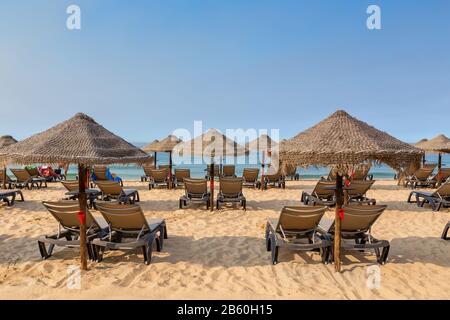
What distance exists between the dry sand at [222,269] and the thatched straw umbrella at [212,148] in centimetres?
219

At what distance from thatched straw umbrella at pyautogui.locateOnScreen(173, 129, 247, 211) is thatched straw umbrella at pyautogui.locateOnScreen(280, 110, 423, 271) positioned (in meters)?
3.69

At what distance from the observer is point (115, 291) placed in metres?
3.51

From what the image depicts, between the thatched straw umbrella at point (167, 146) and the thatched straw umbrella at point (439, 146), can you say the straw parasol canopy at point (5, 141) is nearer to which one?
the thatched straw umbrella at point (167, 146)

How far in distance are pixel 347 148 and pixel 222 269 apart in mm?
2637

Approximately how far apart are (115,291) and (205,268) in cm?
138

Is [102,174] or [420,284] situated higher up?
[102,174]

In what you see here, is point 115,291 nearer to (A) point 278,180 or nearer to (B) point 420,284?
(B) point 420,284

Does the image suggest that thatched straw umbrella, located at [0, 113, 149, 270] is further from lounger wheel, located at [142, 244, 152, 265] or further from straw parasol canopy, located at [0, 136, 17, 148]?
straw parasol canopy, located at [0, 136, 17, 148]

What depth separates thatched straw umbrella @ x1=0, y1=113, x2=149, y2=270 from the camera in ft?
13.0

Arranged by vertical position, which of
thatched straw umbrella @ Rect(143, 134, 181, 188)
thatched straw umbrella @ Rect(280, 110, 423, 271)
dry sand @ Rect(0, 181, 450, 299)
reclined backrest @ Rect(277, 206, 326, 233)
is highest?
thatched straw umbrella @ Rect(143, 134, 181, 188)

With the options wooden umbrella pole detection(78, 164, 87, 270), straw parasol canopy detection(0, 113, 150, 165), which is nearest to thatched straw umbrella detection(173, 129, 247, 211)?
straw parasol canopy detection(0, 113, 150, 165)

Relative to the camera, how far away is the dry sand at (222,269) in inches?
141

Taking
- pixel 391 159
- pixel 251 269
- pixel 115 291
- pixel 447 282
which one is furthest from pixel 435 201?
pixel 115 291

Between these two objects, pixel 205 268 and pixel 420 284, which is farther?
pixel 205 268
